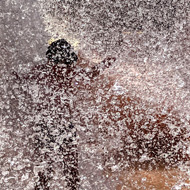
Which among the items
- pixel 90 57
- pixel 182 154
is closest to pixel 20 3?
pixel 90 57

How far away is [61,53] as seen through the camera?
0.94 metres

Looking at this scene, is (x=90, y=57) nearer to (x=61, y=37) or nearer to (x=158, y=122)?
→ (x=61, y=37)

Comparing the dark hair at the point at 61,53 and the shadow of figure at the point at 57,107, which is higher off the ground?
the dark hair at the point at 61,53

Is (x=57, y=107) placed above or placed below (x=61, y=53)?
below

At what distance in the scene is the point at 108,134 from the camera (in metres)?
0.94

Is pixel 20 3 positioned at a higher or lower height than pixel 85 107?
higher

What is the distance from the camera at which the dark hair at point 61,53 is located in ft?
3.09

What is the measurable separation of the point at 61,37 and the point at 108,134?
0.42 m

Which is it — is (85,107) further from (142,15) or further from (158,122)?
(142,15)

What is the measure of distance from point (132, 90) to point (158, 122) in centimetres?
16

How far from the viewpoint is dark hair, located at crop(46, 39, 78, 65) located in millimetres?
942

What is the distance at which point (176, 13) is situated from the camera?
0.97m

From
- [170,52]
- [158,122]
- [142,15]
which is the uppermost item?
[142,15]

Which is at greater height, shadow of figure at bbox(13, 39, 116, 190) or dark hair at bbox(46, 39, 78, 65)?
dark hair at bbox(46, 39, 78, 65)
